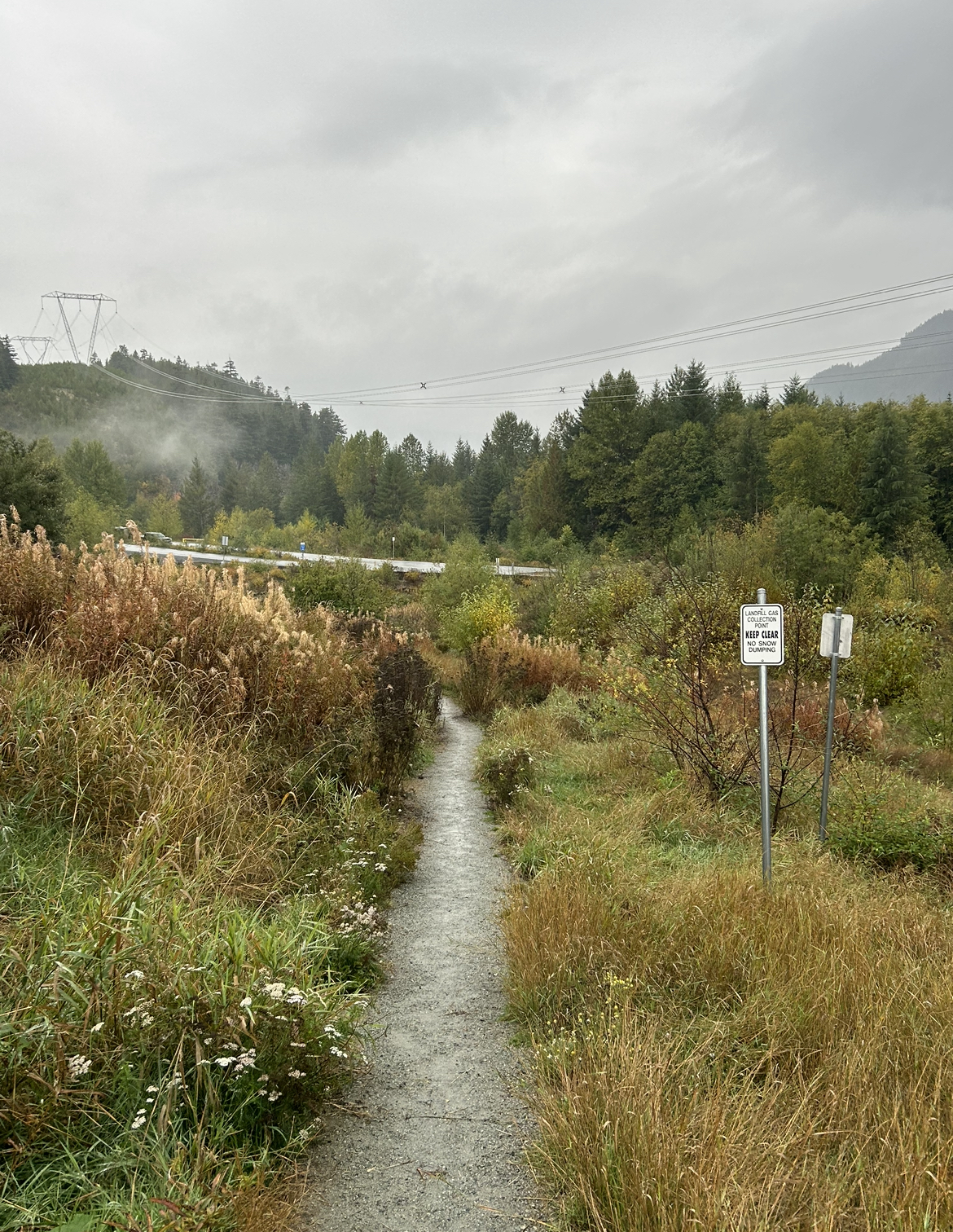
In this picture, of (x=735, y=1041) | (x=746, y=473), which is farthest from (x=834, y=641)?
(x=746, y=473)

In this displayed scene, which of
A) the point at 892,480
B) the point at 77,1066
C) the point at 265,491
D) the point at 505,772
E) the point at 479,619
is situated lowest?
the point at 505,772

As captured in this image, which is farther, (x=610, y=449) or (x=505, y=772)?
(x=610, y=449)

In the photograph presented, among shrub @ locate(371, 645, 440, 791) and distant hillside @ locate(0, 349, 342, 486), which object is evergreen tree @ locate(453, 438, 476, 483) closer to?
distant hillside @ locate(0, 349, 342, 486)

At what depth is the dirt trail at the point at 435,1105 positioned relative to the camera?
2656 millimetres

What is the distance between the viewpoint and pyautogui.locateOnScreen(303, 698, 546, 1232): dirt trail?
266 cm

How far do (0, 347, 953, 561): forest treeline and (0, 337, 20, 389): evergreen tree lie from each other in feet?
103

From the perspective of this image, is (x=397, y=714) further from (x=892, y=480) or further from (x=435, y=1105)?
(x=892, y=480)

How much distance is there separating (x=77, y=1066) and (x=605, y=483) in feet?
180

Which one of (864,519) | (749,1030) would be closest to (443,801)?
(749,1030)

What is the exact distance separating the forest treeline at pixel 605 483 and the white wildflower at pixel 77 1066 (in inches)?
911

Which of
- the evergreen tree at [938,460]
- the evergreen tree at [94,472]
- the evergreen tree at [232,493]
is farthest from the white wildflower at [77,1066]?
the evergreen tree at [232,493]

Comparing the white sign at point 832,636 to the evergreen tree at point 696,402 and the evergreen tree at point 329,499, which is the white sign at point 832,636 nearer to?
the evergreen tree at point 696,402

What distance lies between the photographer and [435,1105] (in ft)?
10.6

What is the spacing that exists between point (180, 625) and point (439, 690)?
23.5 feet
